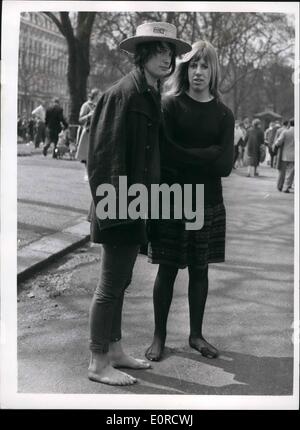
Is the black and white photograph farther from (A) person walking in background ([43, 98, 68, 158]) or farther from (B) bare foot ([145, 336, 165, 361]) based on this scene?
(A) person walking in background ([43, 98, 68, 158])

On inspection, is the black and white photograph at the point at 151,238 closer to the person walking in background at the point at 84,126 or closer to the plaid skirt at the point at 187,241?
the plaid skirt at the point at 187,241

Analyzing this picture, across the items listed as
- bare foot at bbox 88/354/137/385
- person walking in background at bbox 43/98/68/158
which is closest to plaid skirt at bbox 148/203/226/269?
bare foot at bbox 88/354/137/385

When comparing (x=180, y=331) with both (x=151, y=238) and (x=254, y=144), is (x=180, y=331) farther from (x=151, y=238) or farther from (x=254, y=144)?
(x=254, y=144)

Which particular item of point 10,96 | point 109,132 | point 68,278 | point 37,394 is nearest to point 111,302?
point 37,394

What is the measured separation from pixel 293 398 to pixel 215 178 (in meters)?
1.16

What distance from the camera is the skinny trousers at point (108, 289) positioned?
3127mm

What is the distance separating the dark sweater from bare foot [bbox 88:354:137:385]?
938 millimetres

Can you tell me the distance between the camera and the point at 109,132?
2.95 m

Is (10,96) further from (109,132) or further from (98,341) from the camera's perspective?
(98,341)

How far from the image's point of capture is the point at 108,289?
3.18 m

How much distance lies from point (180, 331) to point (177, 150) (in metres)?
1.18

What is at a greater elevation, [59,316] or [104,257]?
[104,257]

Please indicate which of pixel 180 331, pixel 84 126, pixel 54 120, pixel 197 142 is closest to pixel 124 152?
pixel 197 142

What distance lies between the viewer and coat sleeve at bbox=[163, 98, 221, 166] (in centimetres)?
334
